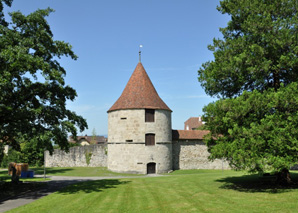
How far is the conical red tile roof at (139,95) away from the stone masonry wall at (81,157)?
29.3 feet

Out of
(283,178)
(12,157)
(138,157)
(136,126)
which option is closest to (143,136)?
(136,126)

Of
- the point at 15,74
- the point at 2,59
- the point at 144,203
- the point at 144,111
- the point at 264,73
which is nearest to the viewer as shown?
the point at 144,203

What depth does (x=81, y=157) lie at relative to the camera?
39.5 metres

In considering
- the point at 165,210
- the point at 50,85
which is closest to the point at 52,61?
the point at 50,85

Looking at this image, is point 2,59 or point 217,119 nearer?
point 2,59

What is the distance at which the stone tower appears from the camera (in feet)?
101

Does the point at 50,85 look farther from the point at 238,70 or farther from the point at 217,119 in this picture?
the point at 238,70

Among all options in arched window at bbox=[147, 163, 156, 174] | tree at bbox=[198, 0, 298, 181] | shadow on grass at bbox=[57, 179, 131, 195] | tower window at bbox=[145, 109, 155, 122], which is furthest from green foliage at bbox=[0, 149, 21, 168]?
tree at bbox=[198, 0, 298, 181]

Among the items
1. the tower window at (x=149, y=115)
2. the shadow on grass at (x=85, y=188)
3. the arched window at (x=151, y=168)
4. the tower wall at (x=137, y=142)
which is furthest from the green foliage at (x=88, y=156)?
the shadow on grass at (x=85, y=188)

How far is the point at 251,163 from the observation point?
13570 mm

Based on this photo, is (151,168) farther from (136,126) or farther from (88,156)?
(88,156)

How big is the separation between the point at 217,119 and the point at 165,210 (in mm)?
6425

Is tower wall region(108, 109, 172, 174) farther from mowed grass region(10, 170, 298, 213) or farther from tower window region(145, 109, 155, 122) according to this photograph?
mowed grass region(10, 170, 298, 213)

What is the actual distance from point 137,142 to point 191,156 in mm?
8335
